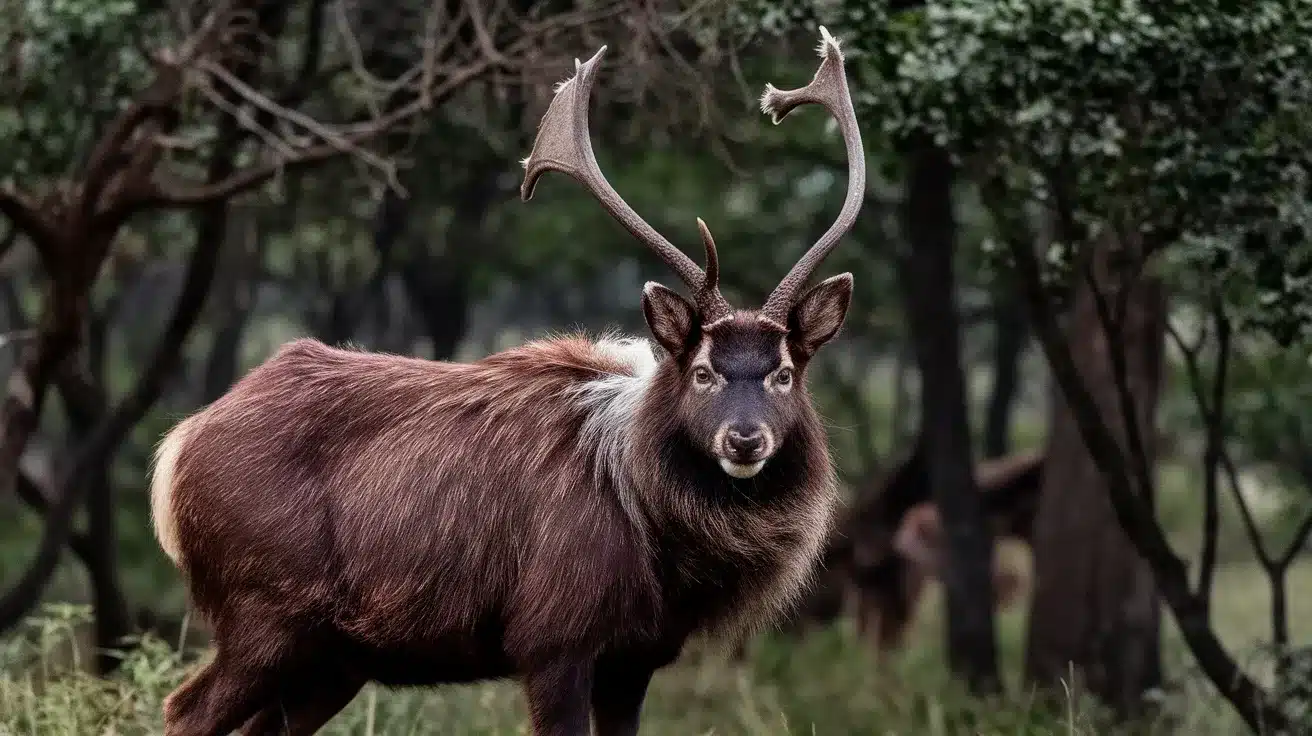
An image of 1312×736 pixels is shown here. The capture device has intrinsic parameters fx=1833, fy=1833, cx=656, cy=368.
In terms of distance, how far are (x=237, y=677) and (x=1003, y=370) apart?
14.6 m

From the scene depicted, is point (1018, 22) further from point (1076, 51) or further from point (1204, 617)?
point (1204, 617)

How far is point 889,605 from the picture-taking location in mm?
19000

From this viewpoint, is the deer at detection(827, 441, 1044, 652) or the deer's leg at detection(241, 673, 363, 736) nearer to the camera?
the deer's leg at detection(241, 673, 363, 736)

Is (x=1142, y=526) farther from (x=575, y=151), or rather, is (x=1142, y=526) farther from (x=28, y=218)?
(x=28, y=218)

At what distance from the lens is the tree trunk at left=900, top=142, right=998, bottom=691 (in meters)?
13.3

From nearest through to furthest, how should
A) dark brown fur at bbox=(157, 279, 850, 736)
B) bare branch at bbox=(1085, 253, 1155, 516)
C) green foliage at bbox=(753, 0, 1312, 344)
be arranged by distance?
dark brown fur at bbox=(157, 279, 850, 736) < green foliage at bbox=(753, 0, 1312, 344) < bare branch at bbox=(1085, 253, 1155, 516)

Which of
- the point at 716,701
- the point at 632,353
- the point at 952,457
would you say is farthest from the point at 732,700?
the point at 632,353

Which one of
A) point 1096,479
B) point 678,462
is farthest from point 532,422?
point 1096,479

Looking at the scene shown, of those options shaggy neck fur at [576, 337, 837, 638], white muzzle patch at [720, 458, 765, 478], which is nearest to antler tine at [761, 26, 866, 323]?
shaggy neck fur at [576, 337, 837, 638]

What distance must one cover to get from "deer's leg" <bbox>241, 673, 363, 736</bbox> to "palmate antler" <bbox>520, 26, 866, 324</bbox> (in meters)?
2.05

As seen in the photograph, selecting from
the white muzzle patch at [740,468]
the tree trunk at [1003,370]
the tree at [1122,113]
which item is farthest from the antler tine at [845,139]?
the tree trunk at [1003,370]

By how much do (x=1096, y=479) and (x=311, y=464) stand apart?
293 inches

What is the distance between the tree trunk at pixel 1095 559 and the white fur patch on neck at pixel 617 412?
244 inches

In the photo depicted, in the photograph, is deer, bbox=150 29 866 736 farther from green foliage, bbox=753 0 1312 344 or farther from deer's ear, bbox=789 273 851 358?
green foliage, bbox=753 0 1312 344
